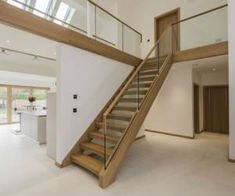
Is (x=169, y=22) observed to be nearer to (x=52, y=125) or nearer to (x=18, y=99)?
(x=52, y=125)

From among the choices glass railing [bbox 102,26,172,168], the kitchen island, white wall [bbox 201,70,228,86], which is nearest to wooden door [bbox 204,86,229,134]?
white wall [bbox 201,70,228,86]

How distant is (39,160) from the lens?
376 centimetres

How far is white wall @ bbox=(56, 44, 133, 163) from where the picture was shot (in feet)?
11.2

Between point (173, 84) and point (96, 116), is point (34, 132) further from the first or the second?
point (173, 84)

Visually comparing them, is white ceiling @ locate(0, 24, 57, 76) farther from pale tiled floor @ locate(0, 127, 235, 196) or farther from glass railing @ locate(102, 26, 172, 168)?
pale tiled floor @ locate(0, 127, 235, 196)

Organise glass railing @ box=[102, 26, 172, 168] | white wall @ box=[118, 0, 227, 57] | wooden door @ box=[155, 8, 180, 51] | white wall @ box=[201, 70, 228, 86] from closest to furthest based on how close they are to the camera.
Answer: glass railing @ box=[102, 26, 172, 168]
white wall @ box=[118, 0, 227, 57]
wooden door @ box=[155, 8, 180, 51]
white wall @ box=[201, 70, 228, 86]

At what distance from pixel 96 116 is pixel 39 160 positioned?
1685mm

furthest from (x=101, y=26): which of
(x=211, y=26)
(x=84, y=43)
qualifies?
(x=211, y=26)

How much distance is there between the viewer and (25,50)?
6320 mm

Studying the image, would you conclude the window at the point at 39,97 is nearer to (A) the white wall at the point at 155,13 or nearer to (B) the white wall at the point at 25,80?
(B) the white wall at the point at 25,80

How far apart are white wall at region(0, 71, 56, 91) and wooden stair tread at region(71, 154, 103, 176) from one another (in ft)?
22.0

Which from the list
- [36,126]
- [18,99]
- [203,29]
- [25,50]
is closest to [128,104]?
[36,126]

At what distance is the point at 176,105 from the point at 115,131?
3.57m

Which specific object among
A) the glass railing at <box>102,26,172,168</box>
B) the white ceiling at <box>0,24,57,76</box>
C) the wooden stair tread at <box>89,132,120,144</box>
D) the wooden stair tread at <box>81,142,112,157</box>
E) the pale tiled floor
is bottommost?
the pale tiled floor
